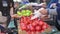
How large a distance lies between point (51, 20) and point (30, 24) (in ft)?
0.86

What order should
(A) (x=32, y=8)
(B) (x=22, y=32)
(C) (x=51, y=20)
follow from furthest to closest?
(A) (x=32, y=8) < (C) (x=51, y=20) < (B) (x=22, y=32)

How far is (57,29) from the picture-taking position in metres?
1.05

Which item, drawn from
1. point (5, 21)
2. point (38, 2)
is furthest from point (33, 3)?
point (5, 21)

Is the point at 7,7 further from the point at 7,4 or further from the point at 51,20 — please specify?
the point at 51,20

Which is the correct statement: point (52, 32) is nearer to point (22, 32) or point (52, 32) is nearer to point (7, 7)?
point (22, 32)

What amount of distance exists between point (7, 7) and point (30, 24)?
13.3 inches

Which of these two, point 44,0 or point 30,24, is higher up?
point 44,0

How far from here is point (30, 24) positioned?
0.99m

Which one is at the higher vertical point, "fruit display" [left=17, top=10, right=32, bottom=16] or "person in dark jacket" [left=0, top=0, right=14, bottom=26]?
"person in dark jacket" [left=0, top=0, right=14, bottom=26]

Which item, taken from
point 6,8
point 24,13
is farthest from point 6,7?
point 24,13

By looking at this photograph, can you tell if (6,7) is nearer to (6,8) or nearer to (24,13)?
(6,8)

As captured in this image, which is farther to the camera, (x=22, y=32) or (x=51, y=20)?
(x=51, y=20)

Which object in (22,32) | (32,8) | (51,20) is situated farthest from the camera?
(32,8)

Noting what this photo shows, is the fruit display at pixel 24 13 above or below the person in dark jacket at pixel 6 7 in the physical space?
below
